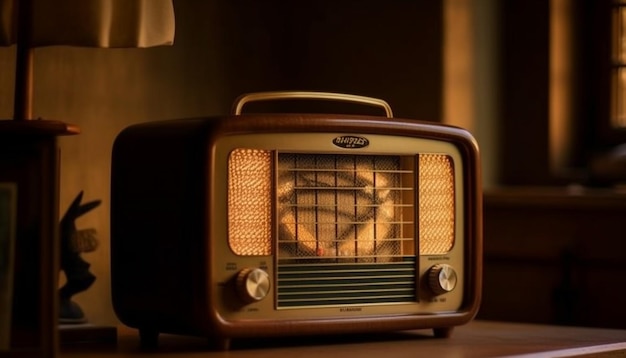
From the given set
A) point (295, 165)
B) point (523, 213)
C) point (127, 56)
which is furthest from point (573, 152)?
point (295, 165)

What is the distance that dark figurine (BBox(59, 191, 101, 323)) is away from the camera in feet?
4.98

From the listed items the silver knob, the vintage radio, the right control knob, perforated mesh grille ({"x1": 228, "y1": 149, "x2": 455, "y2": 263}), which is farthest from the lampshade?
the right control knob

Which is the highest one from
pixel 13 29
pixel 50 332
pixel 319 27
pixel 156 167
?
pixel 319 27

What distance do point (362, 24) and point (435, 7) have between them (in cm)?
16

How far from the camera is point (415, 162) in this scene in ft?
4.90

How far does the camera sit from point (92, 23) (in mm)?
1413

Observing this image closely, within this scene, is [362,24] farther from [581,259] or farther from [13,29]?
[13,29]

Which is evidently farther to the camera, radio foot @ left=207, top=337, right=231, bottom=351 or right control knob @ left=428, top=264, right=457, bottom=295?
right control knob @ left=428, top=264, right=457, bottom=295

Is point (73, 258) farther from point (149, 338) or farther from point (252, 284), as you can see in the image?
point (252, 284)

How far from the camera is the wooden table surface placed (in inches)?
53.7

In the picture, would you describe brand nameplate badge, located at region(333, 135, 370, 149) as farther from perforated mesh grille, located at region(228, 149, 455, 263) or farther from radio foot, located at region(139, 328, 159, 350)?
radio foot, located at region(139, 328, 159, 350)

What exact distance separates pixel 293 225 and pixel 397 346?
0.64 feet

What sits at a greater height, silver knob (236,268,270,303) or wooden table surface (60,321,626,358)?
silver knob (236,268,270,303)

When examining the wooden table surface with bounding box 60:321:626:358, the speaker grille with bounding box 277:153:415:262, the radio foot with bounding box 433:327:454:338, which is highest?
the speaker grille with bounding box 277:153:415:262
